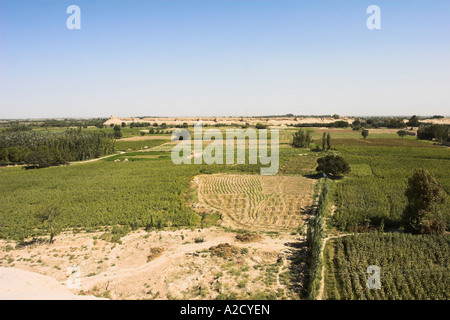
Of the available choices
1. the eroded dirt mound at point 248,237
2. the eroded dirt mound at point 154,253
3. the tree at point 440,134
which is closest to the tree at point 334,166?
the eroded dirt mound at point 248,237

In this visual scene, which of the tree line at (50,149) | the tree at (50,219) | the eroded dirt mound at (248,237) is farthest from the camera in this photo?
the tree line at (50,149)

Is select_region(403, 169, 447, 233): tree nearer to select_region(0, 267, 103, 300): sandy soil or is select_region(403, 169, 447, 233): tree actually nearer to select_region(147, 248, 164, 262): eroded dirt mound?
select_region(147, 248, 164, 262): eroded dirt mound

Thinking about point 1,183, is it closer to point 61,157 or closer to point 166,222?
point 61,157

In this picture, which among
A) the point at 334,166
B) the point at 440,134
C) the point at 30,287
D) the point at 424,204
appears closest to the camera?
the point at 30,287

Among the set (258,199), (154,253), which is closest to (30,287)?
(154,253)

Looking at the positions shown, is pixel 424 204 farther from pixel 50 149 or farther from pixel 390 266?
pixel 50 149

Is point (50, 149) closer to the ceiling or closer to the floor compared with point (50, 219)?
closer to the ceiling

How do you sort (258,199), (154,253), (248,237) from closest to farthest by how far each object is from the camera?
(154,253) → (248,237) → (258,199)

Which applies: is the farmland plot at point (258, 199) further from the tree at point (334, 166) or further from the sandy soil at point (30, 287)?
the sandy soil at point (30, 287)
